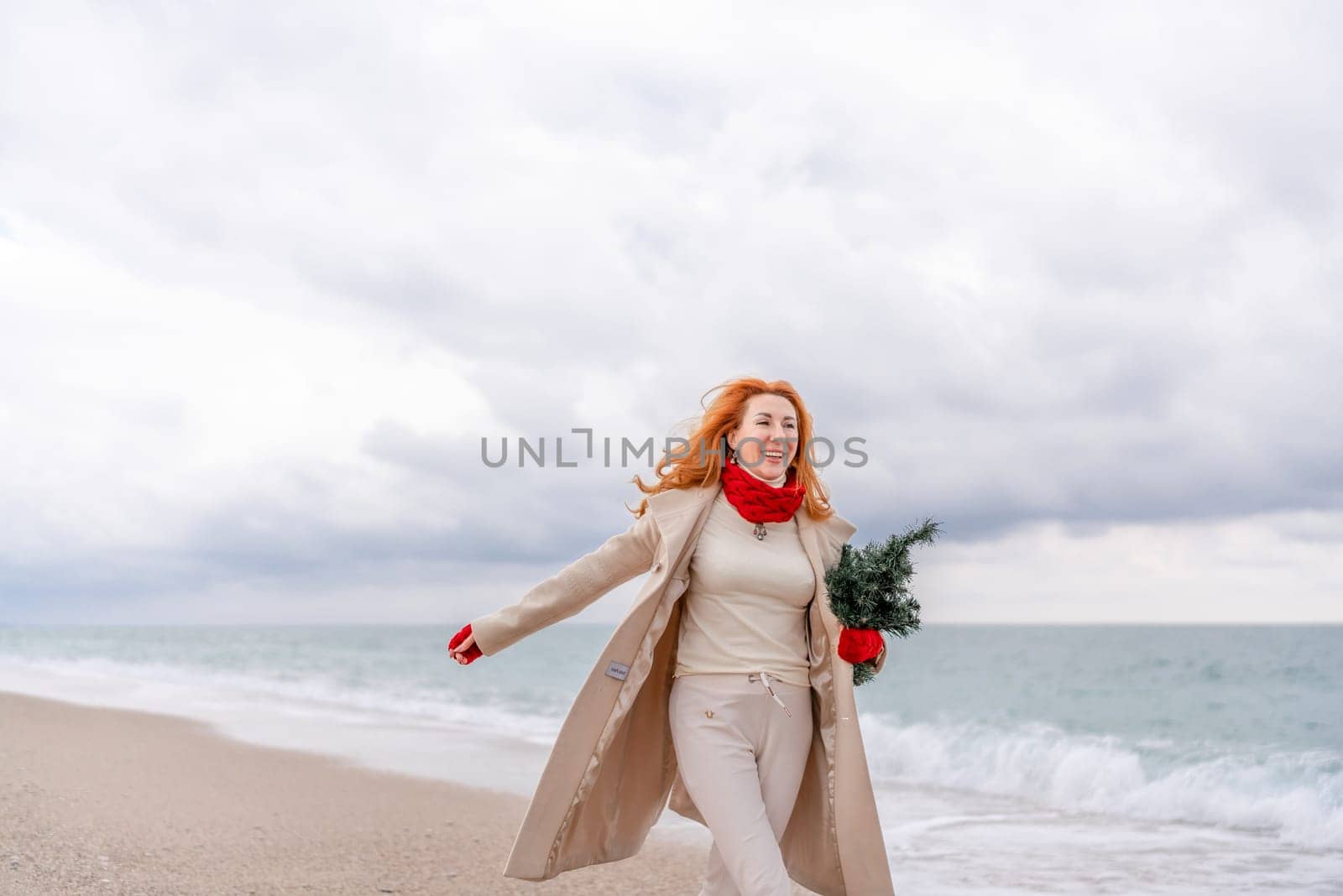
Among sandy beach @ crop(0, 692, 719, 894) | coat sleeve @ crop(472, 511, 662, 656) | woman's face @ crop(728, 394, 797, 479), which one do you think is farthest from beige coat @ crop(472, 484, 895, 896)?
sandy beach @ crop(0, 692, 719, 894)

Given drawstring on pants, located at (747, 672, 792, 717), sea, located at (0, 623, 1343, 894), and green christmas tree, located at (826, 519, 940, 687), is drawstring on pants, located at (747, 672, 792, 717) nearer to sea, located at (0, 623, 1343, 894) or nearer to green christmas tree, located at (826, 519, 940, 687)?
green christmas tree, located at (826, 519, 940, 687)

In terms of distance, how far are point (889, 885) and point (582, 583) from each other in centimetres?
152

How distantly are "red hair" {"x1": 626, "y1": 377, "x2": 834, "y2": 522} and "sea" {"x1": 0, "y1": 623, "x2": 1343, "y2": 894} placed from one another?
3160 millimetres

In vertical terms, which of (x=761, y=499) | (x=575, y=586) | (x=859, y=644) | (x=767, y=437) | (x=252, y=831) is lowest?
(x=252, y=831)

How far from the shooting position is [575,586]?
359 centimetres

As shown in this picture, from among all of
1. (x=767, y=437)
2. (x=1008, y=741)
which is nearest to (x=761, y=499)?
(x=767, y=437)

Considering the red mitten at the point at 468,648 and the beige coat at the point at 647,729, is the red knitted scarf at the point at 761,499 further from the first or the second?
the red mitten at the point at 468,648

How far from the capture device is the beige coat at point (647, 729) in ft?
11.8

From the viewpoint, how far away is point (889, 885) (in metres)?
3.80

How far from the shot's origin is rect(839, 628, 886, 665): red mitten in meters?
3.43

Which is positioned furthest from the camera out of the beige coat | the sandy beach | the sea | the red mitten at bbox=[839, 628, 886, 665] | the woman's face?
the sea

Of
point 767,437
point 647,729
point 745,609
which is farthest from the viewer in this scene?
point 647,729

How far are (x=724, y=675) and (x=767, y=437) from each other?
819 mm

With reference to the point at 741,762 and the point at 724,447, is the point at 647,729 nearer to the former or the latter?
the point at 741,762
